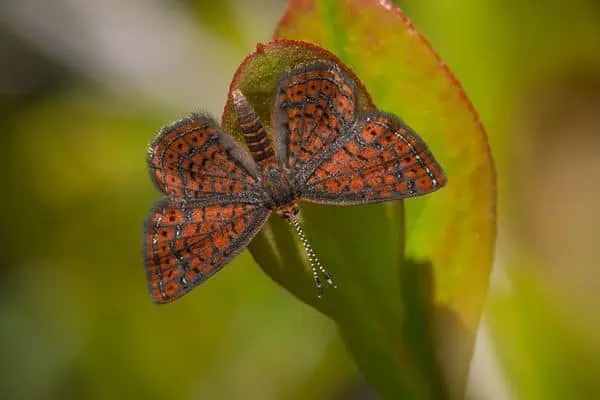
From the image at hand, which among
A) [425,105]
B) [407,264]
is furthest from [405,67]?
[407,264]

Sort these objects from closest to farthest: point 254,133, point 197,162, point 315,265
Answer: point 315,265 < point 254,133 < point 197,162

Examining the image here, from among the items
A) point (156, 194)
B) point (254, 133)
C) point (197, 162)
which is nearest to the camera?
point (254, 133)

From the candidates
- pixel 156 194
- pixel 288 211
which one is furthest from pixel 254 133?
pixel 156 194

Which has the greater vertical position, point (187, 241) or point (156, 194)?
point (156, 194)

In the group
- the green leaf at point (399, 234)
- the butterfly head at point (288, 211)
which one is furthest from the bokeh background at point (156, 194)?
the butterfly head at point (288, 211)

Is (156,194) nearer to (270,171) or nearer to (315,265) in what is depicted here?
(270,171)

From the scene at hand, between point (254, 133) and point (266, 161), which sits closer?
point (254, 133)
